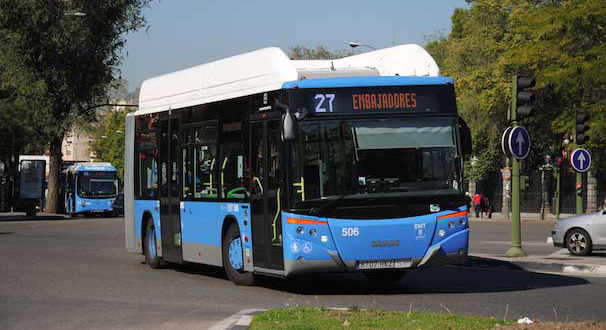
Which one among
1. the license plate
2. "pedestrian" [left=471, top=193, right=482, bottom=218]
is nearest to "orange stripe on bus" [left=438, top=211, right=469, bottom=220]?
the license plate

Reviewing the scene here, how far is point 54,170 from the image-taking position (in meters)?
64.4

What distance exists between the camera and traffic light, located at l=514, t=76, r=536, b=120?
859 inches

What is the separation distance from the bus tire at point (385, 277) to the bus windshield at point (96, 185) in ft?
169

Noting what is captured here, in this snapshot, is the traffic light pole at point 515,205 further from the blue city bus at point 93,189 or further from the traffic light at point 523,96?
the blue city bus at point 93,189

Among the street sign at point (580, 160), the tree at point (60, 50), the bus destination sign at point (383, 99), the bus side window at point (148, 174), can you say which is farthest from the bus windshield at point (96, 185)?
the bus destination sign at point (383, 99)

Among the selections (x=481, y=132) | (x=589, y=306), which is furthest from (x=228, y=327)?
(x=481, y=132)

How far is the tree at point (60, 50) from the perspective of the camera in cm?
5906

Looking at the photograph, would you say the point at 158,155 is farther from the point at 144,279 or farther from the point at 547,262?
the point at 547,262

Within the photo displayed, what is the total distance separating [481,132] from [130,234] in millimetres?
42694

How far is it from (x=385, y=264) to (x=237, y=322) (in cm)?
438

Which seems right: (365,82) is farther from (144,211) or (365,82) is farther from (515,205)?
(515,205)

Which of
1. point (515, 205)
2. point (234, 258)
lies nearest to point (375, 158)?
point (234, 258)

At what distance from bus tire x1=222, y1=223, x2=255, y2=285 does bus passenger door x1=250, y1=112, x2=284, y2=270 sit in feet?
2.31

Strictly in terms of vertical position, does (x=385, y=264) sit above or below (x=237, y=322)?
above
